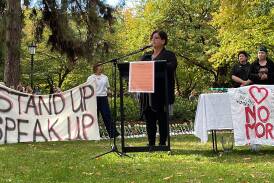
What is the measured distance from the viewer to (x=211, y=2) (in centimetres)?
3058

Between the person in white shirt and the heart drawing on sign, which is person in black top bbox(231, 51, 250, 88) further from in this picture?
the person in white shirt

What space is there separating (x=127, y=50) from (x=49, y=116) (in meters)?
25.2

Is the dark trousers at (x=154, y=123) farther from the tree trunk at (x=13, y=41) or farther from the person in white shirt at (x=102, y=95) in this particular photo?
the tree trunk at (x=13, y=41)

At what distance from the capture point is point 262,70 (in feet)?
25.7

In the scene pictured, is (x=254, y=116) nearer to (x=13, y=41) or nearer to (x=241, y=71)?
(x=241, y=71)

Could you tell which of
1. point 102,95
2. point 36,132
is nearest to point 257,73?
point 36,132

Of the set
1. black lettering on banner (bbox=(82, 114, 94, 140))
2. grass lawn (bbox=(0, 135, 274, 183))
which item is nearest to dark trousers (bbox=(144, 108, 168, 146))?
grass lawn (bbox=(0, 135, 274, 183))

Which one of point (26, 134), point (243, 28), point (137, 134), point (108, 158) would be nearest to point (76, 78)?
point (243, 28)

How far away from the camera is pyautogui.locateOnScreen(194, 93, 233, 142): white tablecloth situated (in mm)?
7230

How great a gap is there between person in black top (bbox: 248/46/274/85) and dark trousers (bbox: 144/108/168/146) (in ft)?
5.36

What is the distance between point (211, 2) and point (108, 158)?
25.1 m

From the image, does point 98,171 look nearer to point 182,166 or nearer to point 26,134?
point 182,166

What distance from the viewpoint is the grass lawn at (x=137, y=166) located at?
5.16 meters

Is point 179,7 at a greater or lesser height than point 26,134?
greater
